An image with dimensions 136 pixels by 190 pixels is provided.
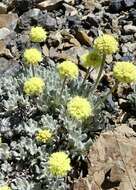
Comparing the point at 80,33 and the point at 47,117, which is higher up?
the point at 80,33

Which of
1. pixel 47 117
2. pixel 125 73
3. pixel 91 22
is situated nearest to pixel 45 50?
pixel 91 22

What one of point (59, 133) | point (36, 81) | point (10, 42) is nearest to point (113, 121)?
point (59, 133)

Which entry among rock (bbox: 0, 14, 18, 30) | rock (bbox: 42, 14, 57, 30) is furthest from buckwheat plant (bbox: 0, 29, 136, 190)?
rock (bbox: 0, 14, 18, 30)

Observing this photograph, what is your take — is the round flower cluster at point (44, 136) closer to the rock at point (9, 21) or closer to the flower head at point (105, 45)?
the flower head at point (105, 45)

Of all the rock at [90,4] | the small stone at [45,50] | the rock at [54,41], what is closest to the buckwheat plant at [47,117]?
the small stone at [45,50]

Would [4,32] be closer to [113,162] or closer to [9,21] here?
[9,21]

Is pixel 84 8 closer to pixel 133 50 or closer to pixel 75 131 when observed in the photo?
pixel 133 50

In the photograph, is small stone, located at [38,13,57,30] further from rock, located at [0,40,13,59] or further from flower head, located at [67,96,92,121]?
flower head, located at [67,96,92,121]
